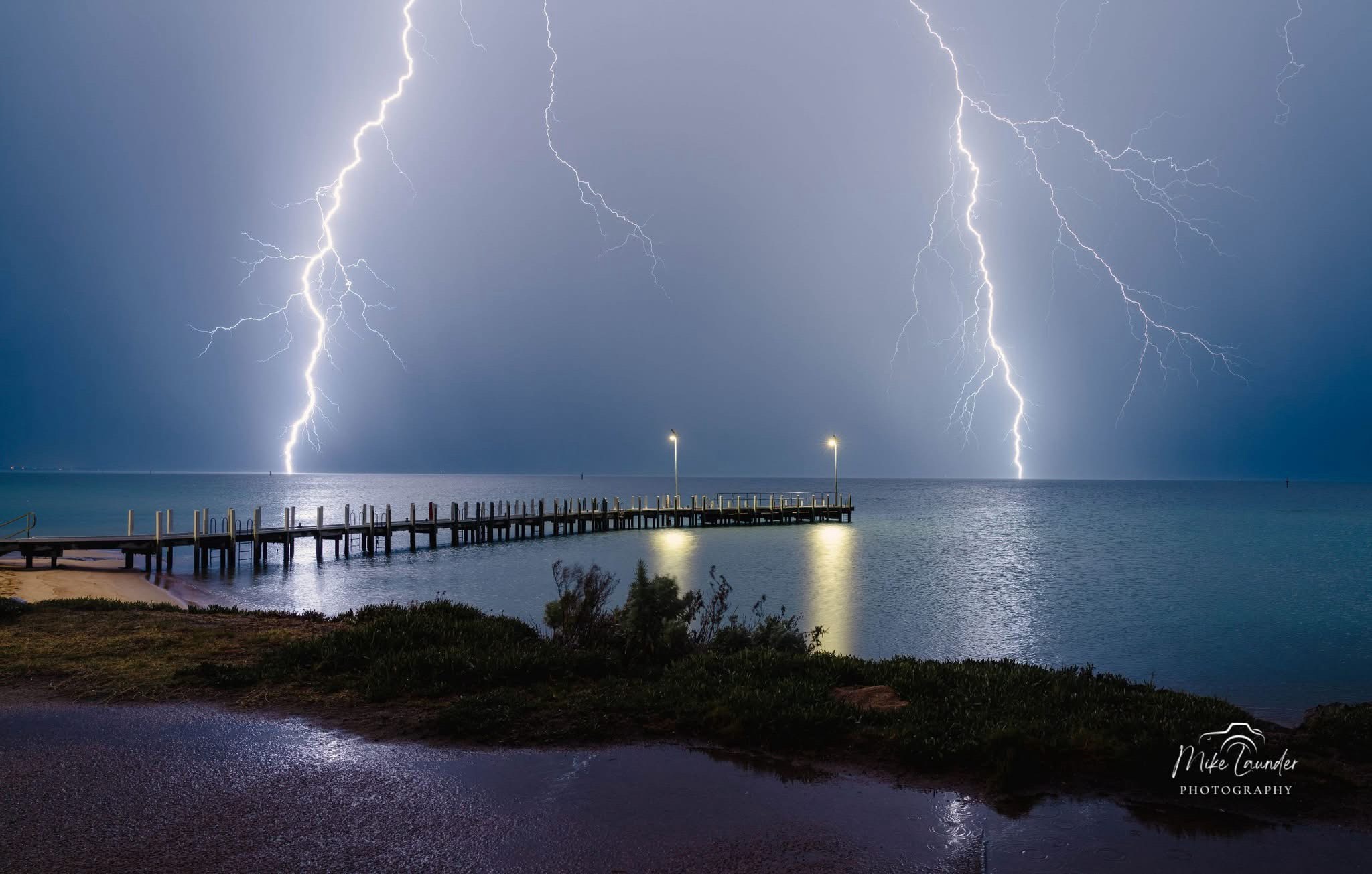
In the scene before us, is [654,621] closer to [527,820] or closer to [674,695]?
[674,695]

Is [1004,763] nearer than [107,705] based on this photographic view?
Yes

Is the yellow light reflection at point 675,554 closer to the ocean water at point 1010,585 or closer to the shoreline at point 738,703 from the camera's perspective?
the ocean water at point 1010,585

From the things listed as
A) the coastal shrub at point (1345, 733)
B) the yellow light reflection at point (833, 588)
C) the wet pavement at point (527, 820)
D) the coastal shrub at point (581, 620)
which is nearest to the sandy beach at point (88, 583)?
the coastal shrub at point (581, 620)

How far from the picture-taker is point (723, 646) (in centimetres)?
1199

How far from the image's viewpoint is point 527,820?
5.69 meters

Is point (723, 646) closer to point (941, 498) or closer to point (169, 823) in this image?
point (169, 823)

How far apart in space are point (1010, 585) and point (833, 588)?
8433mm

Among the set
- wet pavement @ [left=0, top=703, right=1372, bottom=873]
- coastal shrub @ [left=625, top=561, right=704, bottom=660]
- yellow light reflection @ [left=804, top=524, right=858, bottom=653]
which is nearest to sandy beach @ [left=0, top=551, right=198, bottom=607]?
coastal shrub @ [left=625, top=561, right=704, bottom=660]

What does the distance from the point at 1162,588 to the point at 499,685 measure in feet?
109

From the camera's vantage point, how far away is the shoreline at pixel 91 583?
2253cm

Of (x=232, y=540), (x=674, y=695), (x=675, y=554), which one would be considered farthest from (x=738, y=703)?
(x=675, y=554)

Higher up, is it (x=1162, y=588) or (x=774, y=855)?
(x=774, y=855)

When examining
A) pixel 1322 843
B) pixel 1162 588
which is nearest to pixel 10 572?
pixel 1322 843

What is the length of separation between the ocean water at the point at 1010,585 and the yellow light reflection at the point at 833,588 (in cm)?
14
